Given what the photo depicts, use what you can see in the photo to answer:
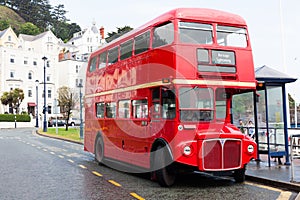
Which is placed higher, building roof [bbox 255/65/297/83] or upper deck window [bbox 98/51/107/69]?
upper deck window [bbox 98/51/107/69]

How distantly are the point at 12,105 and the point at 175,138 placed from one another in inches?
2389

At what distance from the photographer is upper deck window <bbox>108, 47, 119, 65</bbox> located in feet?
43.5

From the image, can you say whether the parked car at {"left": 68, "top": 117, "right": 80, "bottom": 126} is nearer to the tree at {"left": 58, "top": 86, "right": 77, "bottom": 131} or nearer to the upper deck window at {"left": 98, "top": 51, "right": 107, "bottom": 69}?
the tree at {"left": 58, "top": 86, "right": 77, "bottom": 131}

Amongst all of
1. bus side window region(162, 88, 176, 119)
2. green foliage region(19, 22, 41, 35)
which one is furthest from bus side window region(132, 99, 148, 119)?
green foliage region(19, 22, 41, 35)

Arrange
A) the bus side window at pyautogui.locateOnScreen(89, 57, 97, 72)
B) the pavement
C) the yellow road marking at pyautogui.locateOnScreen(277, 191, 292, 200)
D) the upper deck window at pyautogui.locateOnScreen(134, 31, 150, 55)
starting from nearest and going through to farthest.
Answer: the yellow road marking at pyautogui.locateOnScreen(277, 191, 292, 200) → the pavement → the upper deck window at pyautogui.locateOnScreen(134, 31, 150, 55) → the bus side window at pyautogui.locateOnScreen(89, 57, 97, 72)

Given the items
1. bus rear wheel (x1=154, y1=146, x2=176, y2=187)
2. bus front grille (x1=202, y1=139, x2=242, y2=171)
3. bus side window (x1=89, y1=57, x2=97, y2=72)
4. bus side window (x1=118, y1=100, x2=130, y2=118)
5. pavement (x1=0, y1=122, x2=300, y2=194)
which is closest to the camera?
bus front grille (x1=202, y1=139, x2=242, y2=171)

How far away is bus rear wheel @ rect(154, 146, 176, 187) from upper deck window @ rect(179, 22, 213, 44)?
290 cm

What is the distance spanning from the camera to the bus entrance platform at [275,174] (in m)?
9.15

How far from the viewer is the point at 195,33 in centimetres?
962

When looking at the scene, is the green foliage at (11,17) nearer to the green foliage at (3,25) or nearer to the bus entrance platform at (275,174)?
the green foliage at (3,25)

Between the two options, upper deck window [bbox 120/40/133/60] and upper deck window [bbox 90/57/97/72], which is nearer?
upper deck window [bbox 120/40/133/60]

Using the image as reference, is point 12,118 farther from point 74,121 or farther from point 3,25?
point 3,25

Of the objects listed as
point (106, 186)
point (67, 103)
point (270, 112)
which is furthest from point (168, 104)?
point (67, 103)

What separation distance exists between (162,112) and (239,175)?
108 inches
